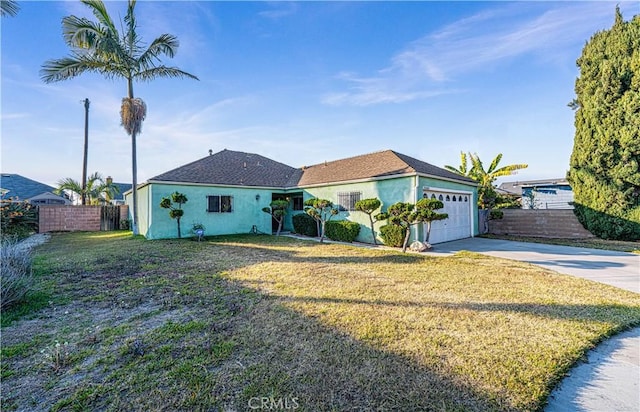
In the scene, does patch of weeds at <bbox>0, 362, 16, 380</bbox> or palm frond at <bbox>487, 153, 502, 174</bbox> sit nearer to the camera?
→ patch of weeds at <bbox>0, 362, 16, 380</bbox>

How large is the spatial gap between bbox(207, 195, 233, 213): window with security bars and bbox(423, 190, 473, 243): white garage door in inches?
430

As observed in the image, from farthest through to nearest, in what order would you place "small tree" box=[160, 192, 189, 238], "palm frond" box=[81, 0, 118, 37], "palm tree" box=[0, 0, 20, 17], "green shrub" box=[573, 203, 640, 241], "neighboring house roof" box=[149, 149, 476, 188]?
"neighboring house roof" box=[149, 149, 476, 188], "small tree" box=[160, 192, 189, 238], "green shrub" box=[573, 203, 640, 241], "palm frond" box=[81, 0, 118, 37], "palm tree" box=[0, 0, 20, 17]

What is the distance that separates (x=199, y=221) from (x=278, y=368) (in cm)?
1372

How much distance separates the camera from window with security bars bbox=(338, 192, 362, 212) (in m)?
14.2

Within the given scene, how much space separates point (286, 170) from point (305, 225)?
6150mm

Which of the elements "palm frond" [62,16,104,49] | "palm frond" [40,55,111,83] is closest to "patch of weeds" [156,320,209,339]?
"palm frond" [62,16,104,49]

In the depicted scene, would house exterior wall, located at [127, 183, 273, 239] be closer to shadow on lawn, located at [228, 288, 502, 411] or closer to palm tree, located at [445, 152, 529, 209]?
shadow on lawn, located at [228, 288, 502, 411]

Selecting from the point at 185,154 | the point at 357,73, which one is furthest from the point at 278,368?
the point at 185,154

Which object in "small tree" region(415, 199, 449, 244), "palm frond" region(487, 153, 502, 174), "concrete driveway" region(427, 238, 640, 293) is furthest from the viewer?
"palm frond" region(487, 153, 502, 174)

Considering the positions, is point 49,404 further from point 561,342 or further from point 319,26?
point 319,26

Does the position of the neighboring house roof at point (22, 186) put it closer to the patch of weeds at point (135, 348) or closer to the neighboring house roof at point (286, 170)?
the neighboring house roof at point (286, 170)

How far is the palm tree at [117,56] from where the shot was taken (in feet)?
42.3

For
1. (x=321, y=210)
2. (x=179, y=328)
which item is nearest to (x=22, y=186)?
(x=321, y=210)

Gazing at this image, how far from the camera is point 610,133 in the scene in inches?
537
